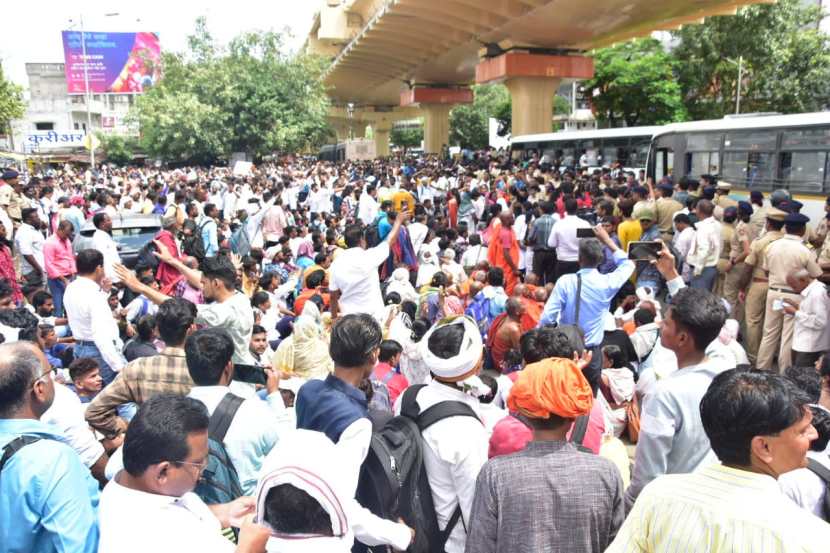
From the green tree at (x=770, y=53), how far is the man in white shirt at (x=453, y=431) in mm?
34044

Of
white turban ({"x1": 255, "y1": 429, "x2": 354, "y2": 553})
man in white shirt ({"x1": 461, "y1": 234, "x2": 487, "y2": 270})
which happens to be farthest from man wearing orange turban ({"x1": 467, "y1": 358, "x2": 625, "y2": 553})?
man in white shirt ({"x1": 461, "y1": 234, "x2": 487, "y2": 270})

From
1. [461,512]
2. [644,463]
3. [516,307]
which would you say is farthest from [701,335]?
[516,307]

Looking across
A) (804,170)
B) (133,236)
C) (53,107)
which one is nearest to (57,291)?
(133,236)

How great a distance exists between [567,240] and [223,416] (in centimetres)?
568

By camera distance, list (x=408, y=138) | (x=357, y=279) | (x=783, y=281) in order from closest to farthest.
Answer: (x=357, y=279) < (x=783, y=281) < (x=408, y=138)

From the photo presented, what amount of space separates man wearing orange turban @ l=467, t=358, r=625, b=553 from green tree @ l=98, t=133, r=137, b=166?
5752 centimetres

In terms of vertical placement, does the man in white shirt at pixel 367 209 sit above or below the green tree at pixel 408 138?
below

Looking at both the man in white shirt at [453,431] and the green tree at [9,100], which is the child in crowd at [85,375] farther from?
the green tree at [9,100]

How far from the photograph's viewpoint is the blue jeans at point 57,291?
7.89 m

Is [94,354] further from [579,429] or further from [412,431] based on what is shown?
[579,429]

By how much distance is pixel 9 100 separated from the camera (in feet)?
103

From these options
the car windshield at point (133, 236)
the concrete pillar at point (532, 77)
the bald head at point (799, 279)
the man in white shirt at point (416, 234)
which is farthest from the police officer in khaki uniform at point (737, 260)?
the concrete pillar at point (532, 77)

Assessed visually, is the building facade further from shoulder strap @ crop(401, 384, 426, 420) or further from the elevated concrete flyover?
shoulder strap @ crop(401, 384, 426, 420)

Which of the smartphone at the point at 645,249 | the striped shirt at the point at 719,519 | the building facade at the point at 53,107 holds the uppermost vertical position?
the building facade at the point at 53,107
